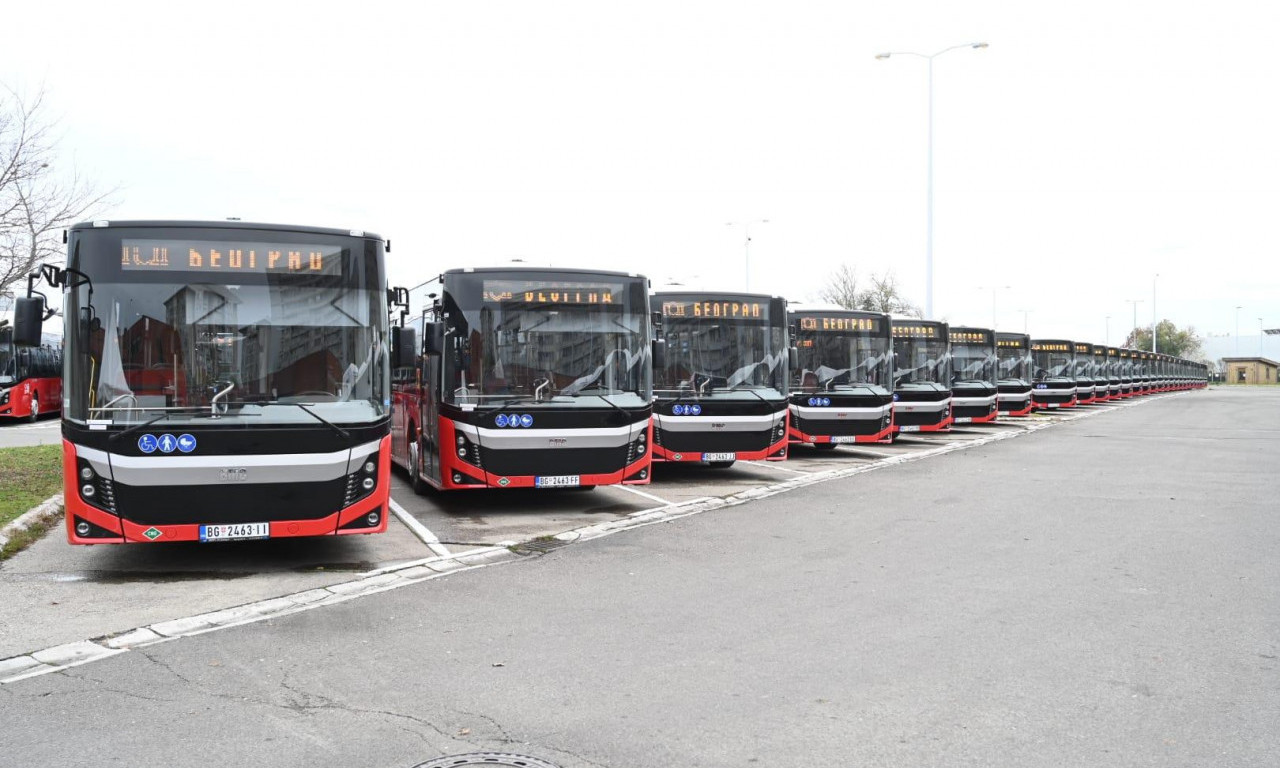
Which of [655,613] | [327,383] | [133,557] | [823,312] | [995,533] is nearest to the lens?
[655,613]

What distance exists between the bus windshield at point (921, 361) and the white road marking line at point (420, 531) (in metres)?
14.0

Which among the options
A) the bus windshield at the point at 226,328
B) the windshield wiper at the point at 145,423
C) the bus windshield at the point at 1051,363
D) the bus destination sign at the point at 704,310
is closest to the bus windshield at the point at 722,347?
the bus destination sign at the point at 704,310

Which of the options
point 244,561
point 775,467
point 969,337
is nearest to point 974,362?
point 969,337

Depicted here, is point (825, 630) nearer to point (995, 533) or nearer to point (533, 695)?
point (533, 695)

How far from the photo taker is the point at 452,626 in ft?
22.7

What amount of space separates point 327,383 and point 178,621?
234 cm

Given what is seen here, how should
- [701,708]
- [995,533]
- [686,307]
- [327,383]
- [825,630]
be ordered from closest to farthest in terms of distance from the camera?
[701,708] < [825,630] < [327,383] < [995,533] < [686,307]

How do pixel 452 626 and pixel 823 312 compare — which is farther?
pixel 823 312

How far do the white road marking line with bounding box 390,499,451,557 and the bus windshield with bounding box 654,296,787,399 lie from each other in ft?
14.8

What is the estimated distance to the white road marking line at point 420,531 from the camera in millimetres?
9938

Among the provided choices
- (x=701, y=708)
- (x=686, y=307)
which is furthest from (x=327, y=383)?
(x=686, y=307)

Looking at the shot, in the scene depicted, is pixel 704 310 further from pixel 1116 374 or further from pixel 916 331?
pixel 1116 374

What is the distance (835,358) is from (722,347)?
5.05 m

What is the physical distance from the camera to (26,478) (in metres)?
13.5
